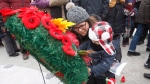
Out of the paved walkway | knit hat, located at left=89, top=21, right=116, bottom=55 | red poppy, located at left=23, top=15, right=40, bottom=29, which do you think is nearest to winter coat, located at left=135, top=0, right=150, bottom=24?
the paved walkway

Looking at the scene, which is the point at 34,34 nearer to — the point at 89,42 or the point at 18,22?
the point at 18,22

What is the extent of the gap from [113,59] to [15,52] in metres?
3.05

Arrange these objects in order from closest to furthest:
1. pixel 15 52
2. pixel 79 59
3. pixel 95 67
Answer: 1. pixel 79 59
2. pixel 95 67
3. pixel 15 52

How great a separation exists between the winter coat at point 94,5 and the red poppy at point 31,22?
7.04 feet

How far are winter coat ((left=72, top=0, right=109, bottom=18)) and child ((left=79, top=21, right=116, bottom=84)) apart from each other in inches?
61.9

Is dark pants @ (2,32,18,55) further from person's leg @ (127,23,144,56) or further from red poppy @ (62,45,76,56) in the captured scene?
red poppy @ (62,45,76,56)

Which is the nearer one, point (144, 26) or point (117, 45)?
point (117, 45)

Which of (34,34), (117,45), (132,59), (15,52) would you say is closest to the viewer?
(34,34)

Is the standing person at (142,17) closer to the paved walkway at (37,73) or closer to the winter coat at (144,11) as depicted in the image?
the winter coat at (144,11)

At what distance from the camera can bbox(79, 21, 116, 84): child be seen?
1.57 meters

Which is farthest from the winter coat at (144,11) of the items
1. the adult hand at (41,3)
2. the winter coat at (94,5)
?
the adult hand at (41,3)

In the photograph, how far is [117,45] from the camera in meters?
1.85

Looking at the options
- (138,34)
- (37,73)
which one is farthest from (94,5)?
(37,73)

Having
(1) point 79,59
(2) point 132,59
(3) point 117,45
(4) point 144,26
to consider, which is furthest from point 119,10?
(1) point 79,59
